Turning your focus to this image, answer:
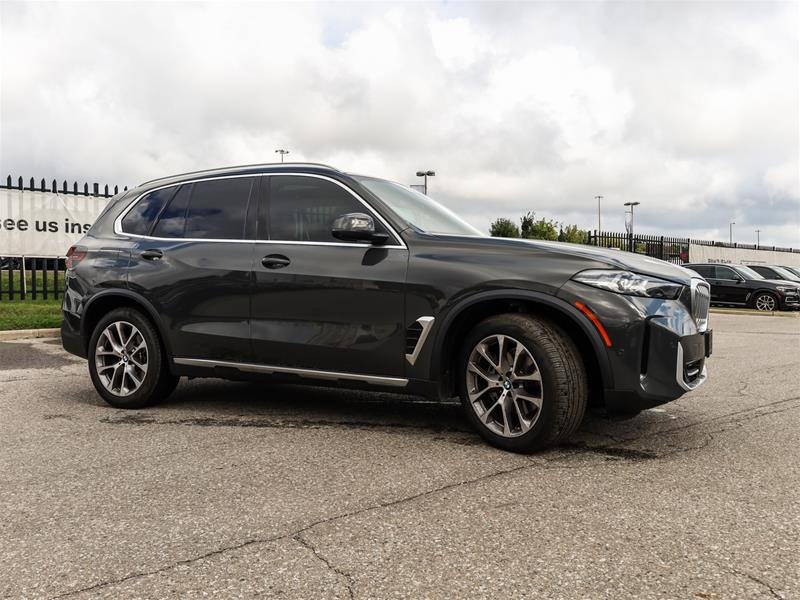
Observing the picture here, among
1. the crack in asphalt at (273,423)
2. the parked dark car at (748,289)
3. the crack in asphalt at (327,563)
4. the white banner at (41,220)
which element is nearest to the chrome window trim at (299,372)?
the crack in asphalt at (273,423)

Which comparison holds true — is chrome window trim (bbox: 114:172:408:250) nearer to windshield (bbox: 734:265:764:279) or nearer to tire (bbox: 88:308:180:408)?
tire (bbox: 88:308:180:408)

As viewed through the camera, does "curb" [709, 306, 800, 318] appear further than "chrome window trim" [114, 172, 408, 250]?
Yes

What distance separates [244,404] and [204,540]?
299cm

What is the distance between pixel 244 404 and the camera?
5.96 metres

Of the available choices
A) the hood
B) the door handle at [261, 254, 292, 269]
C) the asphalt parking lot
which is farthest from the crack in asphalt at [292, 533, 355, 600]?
the door handle at [261, 254, 292, 269]

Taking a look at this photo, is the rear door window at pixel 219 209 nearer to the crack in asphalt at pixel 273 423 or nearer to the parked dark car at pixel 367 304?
the parked dark car at pixel 367 304

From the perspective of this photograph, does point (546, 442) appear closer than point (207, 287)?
Yes

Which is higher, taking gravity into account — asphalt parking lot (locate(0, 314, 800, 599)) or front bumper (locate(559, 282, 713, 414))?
front bumper (locate(559, 282, 713, 414))

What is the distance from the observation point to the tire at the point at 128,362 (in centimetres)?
563

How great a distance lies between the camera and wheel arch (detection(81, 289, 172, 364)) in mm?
5611

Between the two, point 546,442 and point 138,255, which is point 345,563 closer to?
point 546,442

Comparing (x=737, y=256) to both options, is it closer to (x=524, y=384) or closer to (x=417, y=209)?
(x=417, y=209)

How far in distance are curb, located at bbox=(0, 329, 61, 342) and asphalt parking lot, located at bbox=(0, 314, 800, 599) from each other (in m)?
6.09

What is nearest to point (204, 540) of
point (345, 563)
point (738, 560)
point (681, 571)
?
point (345, 563)
